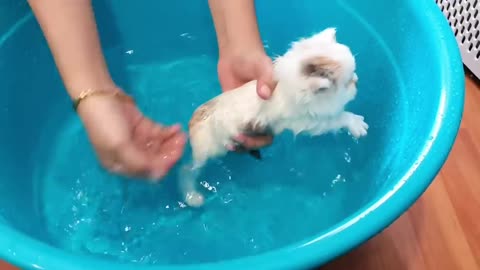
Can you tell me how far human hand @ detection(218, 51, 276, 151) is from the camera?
0.80m

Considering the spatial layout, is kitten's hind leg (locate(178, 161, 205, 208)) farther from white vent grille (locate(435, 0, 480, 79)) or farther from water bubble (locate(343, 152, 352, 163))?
white vent grille (locate(435, 0, 480, 79))

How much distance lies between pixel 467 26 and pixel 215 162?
73 centimetres

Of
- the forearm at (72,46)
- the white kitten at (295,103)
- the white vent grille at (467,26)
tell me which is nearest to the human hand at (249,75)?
the white kitten at (295,103)

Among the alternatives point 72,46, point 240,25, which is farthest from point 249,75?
point 72,46

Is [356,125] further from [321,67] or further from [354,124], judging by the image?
[321,67]

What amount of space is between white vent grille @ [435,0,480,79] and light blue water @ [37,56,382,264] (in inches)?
18.2

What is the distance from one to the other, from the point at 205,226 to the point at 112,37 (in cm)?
52

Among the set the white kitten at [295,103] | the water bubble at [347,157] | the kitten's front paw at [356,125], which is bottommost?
the water bubble at [347,157]

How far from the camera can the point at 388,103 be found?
95 centimetres

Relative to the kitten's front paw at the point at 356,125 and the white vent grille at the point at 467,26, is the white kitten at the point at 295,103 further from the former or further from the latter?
the white vent grille at the point at 467,26

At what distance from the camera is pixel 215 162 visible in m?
1.07

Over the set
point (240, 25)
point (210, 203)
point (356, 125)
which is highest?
point (240, 25)

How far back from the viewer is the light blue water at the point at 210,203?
38.1 inches

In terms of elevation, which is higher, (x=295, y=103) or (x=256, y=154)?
(x=295, y=103)
